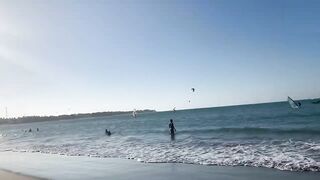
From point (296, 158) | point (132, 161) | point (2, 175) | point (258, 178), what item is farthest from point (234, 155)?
point (2, 175)

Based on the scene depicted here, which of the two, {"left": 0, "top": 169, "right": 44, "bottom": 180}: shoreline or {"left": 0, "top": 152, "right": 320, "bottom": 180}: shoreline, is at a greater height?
{"left": 0, "top": 152, "right": 320, "bottom": 180}: shoreline

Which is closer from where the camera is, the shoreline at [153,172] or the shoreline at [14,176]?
the shoreline at [153,172]

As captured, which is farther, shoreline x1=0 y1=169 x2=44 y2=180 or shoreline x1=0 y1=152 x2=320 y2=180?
shoreline x1=0 y1=169 x2=44 y2=180

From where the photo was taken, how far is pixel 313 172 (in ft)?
47.9

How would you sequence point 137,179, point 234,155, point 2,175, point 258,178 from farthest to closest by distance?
point 234,155 < point 2,175 < point 137,179 < point 258,178

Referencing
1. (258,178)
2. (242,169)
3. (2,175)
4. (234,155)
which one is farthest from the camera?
(234,155)

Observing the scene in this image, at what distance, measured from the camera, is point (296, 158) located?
1792cm

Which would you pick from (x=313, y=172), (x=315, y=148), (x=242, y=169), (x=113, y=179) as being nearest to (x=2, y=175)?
(x=113, y=179)

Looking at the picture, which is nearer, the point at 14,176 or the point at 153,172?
the point at 153,172

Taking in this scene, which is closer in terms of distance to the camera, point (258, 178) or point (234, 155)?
point (258, 178)

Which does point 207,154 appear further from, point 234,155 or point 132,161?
point 132,161

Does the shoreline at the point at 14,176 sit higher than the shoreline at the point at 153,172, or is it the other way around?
the shoreline at the point at 153,172

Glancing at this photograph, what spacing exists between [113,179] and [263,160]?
6848 millimetres

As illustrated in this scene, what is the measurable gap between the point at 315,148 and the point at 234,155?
14.4ft
